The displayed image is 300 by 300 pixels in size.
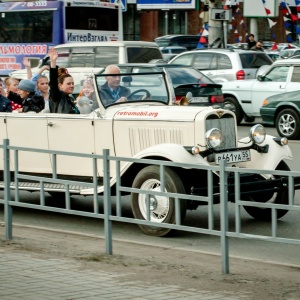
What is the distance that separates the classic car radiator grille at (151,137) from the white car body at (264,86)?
1263cm

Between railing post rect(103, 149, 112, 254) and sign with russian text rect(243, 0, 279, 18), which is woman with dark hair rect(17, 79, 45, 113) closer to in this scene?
railing post rect(103, 149, 112, 254)

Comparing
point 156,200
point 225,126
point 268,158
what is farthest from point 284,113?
point 156,200

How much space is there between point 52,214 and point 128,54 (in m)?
15.5

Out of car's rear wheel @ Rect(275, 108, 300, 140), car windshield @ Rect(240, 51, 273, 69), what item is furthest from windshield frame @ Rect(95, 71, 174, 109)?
car windshield @ Rect(240, 51, 273, 69)

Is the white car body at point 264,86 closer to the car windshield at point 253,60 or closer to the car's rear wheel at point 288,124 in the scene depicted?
the car's rear wheel at point 288,124

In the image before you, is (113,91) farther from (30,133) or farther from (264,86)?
(264,86)

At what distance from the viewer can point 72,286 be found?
25.0 ft

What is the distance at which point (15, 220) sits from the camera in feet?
39.1

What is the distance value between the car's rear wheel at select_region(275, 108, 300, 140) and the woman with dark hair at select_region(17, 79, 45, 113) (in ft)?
30.3

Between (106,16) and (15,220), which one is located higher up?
(106,16)

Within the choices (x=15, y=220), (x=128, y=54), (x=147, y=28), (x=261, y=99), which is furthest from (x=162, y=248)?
(x=147, y=28)

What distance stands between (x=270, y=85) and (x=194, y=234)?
13.4 metres

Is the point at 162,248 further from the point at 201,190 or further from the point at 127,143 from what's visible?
the point at 127,143

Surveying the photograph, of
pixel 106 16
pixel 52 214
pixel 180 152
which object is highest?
pixel 106 16
